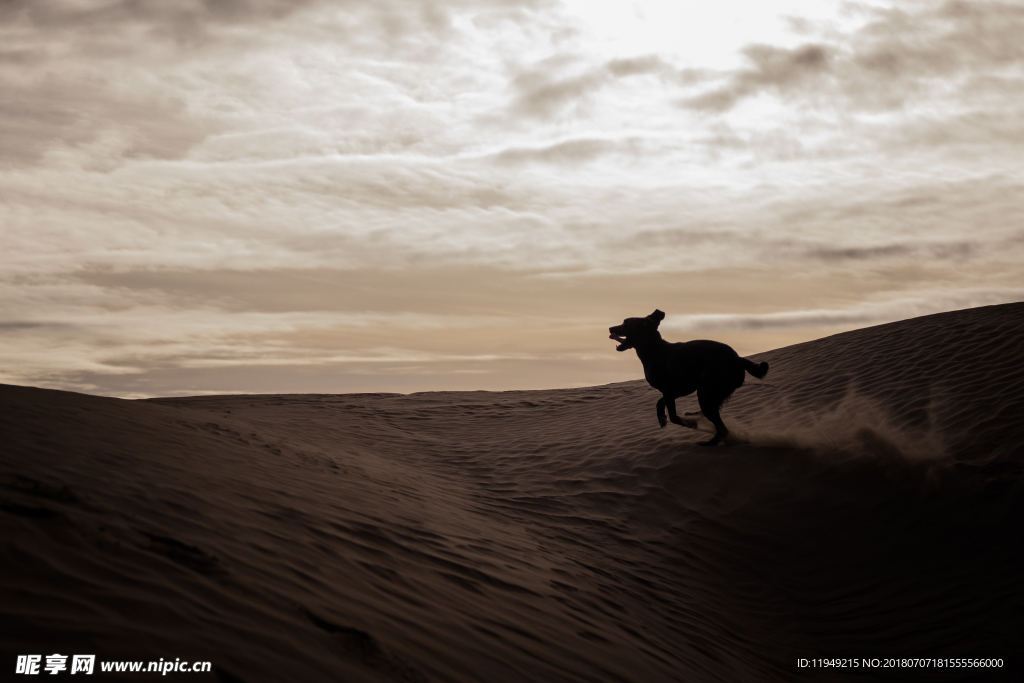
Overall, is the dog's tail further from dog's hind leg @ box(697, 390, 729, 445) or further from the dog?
dog's hind leg @ box(697, 390, 729, 445)

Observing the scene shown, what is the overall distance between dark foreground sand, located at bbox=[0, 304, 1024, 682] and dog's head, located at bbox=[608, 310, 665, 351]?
194 centimetres

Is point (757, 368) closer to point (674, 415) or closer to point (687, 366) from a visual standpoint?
point (687, 366)

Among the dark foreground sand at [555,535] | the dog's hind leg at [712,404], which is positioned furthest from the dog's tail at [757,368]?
the dark foreground sand at [555,535]

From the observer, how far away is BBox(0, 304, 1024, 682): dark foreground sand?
Result: 3143mm

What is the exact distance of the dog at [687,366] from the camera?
10086 mm

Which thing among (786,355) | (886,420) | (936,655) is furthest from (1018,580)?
(786,355)

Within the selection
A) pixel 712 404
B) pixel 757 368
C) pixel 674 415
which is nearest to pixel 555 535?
pixel 674 415

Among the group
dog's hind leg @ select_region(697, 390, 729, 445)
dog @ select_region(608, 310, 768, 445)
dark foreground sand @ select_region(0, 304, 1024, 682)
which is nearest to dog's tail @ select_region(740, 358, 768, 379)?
dog @ select_region(608, 310, 768, 445)

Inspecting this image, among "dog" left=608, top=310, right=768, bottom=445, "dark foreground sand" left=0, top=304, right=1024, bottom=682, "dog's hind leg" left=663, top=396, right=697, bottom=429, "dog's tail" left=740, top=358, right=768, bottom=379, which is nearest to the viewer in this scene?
"dark foreground sand" left=0, top=304, right=1024, bottom=682

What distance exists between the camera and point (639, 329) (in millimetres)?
10859

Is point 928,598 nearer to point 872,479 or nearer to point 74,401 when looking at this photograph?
point 872,479

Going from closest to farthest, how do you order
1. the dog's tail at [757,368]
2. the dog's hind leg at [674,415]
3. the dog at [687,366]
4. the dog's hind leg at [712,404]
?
1. the dog's tail at [757,368]
2. the dog at [687,366]
3. the dog's hind leg at [712,404]
4. the dog's hind leg at [674,415]

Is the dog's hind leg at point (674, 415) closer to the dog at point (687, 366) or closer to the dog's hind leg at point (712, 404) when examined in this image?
the dog at point (687, 366)

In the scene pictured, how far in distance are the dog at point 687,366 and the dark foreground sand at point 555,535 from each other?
36.0 inches
